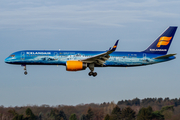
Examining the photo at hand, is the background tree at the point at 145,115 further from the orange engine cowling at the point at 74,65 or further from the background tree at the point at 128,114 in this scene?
the orange engine cowling at the point at 74,65

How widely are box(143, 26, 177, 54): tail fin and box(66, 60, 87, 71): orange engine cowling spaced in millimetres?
12214

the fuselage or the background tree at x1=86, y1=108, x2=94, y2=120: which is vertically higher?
the fuselage

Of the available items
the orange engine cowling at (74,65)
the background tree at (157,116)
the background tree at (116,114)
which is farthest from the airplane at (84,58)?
the background tree at (116,114)

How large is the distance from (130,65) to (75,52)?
8959mm

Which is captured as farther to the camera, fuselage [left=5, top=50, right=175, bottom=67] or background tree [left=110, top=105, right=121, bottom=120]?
background tree [left=110, top=105, right=121, bottom=120]

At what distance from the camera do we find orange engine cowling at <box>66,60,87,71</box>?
5377cm

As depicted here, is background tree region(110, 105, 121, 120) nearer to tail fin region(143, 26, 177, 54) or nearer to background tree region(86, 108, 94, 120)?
background tree region(86, 108, 94, 120)

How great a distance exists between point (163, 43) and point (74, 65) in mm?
16656

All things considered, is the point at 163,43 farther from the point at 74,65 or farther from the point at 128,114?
the point at 74,65

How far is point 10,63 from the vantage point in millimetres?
56000

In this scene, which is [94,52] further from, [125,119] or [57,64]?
[125,119]

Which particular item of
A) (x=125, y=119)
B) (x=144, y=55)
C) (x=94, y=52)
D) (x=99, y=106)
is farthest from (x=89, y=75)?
(x=99, y=106)

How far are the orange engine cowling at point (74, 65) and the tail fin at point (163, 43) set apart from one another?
12214mm

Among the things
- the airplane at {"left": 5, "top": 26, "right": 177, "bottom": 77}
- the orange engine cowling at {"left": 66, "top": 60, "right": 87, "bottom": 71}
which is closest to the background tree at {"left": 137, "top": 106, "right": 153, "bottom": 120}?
the airplane at {"left": 5, "top": 26, "right": 177, "bottom": 77}
